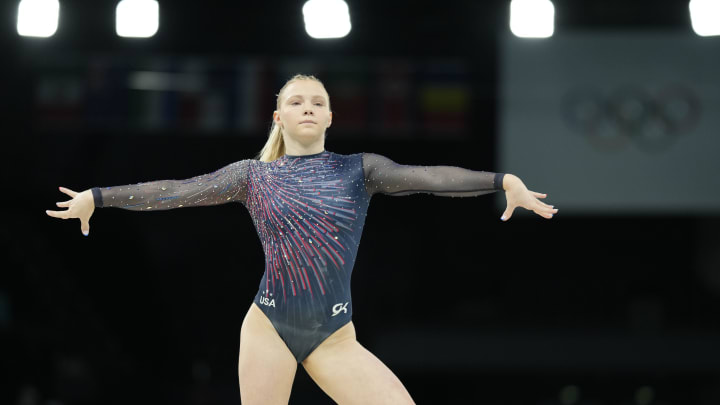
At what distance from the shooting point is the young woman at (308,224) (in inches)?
141

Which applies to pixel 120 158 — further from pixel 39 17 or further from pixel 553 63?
pixel 553 63

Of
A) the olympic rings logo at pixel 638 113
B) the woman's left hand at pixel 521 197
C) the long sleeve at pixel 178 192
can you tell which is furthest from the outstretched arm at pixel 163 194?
the olympic rings logo at pixel 638 113

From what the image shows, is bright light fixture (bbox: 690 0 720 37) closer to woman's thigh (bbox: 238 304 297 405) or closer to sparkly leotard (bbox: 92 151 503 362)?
sparkly leotard (bbox: 92 151 503 362)

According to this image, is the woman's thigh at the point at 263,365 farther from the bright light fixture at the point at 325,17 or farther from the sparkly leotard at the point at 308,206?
the bright light fixture at the point at 325,17

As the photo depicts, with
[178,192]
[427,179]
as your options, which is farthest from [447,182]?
[178,192]

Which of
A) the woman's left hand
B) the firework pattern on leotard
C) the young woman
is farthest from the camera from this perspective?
the firework pattern on leotard

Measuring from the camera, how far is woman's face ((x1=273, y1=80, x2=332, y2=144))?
3877mm

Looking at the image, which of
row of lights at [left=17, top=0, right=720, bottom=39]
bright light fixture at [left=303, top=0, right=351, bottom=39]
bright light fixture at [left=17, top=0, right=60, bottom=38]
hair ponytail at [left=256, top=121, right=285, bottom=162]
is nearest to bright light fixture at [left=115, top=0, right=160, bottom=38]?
row of lights at [left=17, top=0, right=720, bottom=39]

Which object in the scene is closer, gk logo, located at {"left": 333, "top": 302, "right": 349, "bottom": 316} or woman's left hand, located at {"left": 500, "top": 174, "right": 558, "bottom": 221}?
woman's left hand, located at {"left": 500, "top": 174, "right": 558, "bottom": 221}

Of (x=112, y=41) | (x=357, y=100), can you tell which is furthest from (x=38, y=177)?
(x=357, y=100)

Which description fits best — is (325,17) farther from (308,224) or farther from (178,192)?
(308,224)

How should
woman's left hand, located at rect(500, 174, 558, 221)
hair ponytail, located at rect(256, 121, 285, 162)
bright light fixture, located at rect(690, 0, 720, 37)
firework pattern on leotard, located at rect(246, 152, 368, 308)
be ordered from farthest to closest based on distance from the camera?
1. bright light fixture, located at rect(690, 0, 720, 37)
2. hair ponytail, located at rect(256, 121, 285, 162)
3. firework pattern on leotard, located at rect(246, 152, 368, 308)
4. woman's left hand, located at rect(500, 174, 558, 221)

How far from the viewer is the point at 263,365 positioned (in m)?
3.63

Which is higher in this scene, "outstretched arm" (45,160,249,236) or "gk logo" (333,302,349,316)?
"outstretched arm" (45,160,249,236)
